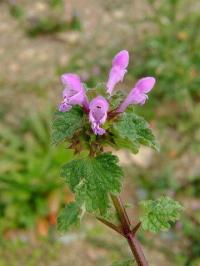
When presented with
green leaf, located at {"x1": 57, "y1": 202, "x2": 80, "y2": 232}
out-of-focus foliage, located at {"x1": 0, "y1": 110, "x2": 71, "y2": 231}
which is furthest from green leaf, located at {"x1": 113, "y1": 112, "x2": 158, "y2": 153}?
out-of-focus foliage, located at {"x1": 0, "y1": 110, "x2": 71, "y2": 231}

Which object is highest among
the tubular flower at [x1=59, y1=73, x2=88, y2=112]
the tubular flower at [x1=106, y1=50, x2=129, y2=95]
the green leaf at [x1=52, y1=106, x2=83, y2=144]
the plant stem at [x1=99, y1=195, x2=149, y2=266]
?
the tubular flower at [x1=106, y1=50, x2=129, y2=95]

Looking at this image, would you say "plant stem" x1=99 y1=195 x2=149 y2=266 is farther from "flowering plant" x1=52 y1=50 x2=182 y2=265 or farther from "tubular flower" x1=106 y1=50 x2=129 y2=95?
"tubular flower" x1=106 y1=50 x2=129 y2=95

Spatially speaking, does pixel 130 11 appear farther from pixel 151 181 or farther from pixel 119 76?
pixel 119 76

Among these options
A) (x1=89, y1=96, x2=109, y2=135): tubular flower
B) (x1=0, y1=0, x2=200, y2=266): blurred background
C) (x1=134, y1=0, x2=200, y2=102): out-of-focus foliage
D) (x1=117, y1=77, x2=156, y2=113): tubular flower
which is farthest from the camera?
(x1=134, y1=0, x2=200, y2=102): out-of-focus foliage

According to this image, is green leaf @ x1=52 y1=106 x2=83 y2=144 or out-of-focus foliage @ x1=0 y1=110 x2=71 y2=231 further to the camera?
out-of-focus foliage @ x1=0 y1=110 x2=71 y2=231

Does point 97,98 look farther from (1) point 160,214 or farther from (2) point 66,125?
(1) point 160,214

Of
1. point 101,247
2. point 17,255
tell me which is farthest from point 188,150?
point 17,255

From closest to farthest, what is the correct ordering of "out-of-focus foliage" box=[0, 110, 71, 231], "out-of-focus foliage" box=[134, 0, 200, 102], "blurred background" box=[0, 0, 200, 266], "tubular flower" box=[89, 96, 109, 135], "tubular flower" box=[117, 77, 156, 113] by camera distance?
"tubular flower" box=[89, 96, 109, 135] < "tubular flower" box=[117, 77, 156, 113] < "blurred background" box=[0, 0, 200, 266] < "out-of-focus foliage" box=[0, 110, 71, 231] < "out-of-focus foliage" box=[134, 0, 200, 102]
